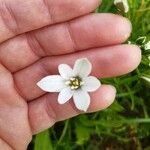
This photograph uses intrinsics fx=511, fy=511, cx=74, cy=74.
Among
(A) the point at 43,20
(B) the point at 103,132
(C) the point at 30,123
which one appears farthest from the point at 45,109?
(B) the point at 103,132

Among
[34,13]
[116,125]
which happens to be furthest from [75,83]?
[116,125]

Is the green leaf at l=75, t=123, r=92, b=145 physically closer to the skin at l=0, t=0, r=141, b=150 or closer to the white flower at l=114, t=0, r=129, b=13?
the skin at l=0, t=0, r=141, b=150

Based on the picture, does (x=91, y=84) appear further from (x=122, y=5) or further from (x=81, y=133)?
(x=81, y=133)

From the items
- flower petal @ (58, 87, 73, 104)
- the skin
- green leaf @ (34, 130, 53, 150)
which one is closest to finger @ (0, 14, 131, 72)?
the skin

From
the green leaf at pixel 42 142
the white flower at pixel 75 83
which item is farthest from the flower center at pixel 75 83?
the green leaf at pixel 42 142

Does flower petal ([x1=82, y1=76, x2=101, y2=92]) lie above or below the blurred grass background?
above

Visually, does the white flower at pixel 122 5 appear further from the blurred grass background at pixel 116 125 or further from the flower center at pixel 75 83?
the flower center at pixel 75 83
